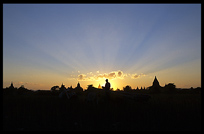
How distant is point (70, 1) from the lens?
21.5 feet

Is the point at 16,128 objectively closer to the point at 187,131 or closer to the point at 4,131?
the point at 4,131

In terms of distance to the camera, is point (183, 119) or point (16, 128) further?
point (183, 119)

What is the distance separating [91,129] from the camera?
17.6 feet

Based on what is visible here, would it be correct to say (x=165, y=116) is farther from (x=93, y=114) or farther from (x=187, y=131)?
(x=93, y=114)

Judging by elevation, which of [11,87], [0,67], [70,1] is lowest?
[11,87]

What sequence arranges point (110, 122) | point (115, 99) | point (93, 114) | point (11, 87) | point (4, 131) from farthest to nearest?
point (11, 87) < point (115, 99) < point (93, 114) < point (110, 122) < point (4, 131)

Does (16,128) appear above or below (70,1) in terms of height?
below

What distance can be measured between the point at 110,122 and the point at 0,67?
7.58 m

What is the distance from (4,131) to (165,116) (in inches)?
320

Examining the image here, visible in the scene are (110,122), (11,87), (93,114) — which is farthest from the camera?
(11,87)

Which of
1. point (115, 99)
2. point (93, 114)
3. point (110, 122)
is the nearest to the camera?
point (110, 122)

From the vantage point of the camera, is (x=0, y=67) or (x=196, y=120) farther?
(x=0, y=67)

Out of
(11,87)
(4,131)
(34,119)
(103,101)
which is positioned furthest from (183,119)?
(11,87)

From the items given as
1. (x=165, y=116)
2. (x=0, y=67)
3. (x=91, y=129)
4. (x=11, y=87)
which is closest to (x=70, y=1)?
(x=0, y=67)
